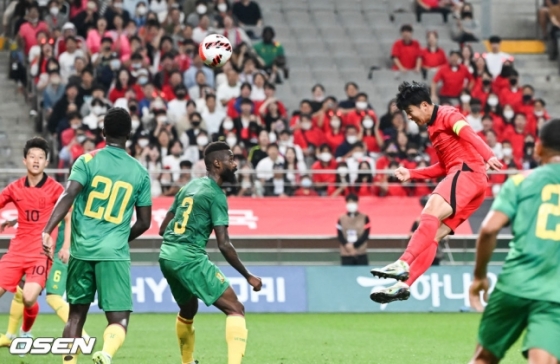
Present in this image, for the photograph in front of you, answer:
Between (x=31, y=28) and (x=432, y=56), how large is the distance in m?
9.38

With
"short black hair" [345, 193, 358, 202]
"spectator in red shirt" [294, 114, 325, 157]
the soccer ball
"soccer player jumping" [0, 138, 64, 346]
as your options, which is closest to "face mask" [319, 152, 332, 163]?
"spectator in red shirt" [294, 114, 325, 157]

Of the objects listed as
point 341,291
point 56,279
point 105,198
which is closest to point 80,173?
point 105,198

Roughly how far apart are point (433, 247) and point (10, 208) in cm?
1140

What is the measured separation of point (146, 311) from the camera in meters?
19.5

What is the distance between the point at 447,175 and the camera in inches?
454

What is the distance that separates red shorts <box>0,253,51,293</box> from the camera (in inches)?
494

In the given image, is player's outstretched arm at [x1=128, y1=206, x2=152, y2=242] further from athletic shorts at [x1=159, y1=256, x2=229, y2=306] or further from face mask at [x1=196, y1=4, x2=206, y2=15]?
face mask at [x1=196, y1=4, x2=206, y2=15]

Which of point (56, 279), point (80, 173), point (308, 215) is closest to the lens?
point (80, 173)

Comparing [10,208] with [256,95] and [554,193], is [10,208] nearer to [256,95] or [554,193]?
[256,95]

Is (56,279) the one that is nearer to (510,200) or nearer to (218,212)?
(218,212)

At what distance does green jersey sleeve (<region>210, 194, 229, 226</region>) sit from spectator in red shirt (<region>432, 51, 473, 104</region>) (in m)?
15.4

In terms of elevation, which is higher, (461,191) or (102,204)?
(102,204)

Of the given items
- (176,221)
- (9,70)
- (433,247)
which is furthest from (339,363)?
(9,70)

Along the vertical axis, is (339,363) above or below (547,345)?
below
